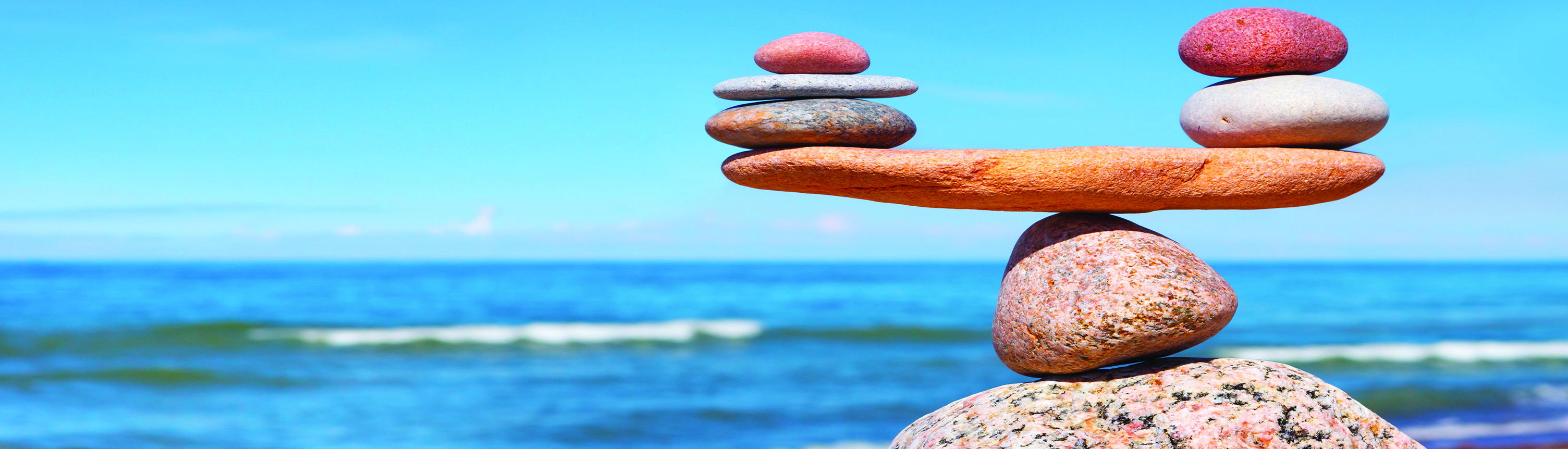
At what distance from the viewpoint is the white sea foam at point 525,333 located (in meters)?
20.6

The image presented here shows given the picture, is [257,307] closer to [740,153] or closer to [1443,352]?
[740,153]

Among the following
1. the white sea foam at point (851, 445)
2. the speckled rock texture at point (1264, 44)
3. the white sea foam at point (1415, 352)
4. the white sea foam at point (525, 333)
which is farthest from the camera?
the white sea foam at point (525, 333)

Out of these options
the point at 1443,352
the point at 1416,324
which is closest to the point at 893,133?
the point at 1443,352

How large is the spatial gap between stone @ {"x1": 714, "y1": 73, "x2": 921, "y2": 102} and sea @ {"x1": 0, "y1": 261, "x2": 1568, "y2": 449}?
3.52 m

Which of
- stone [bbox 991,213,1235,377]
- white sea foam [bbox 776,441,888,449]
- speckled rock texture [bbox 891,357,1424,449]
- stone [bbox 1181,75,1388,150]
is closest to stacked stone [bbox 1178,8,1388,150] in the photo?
stone [bbox 1181,75,1388,150]

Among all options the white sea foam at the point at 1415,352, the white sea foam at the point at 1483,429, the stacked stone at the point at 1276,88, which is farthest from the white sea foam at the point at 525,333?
the stacked stone at the point at 1276,88

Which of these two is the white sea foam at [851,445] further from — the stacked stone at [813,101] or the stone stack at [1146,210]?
the stacked stone at [813,101]

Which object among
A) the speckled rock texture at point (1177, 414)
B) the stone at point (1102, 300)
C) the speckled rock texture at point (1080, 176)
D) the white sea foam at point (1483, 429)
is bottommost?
the white sea foam at point (1483, 429)

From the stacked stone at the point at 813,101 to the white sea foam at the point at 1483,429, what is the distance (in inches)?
383

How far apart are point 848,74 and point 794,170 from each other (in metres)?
0.65

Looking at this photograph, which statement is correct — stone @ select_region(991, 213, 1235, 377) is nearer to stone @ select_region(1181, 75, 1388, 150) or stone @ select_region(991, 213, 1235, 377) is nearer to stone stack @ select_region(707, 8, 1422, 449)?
stone stack @ select_region(707, 8, 1422, 449)

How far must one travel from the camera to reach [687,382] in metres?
15.1

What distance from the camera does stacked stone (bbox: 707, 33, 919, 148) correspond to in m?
4.51

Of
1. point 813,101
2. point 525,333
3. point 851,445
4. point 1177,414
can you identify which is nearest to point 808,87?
point 813,101
